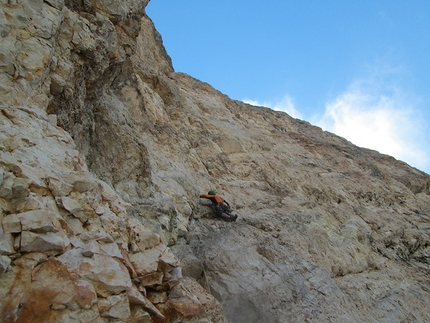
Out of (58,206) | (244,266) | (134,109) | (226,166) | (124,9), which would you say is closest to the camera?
(58,206)

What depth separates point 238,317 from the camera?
6734 millimetres

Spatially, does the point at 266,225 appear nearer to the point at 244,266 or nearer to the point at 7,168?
the point at 244,266

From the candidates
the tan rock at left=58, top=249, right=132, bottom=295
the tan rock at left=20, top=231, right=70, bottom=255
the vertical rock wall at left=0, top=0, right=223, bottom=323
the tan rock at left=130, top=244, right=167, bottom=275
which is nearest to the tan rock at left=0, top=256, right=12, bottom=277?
the vertical rock wall at left=0, top=0, right=223, bottom=323

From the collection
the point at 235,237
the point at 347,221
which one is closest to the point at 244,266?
the point at 235,237

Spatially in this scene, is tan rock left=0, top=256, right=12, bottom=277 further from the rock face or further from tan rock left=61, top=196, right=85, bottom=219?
tan rock left=61, top=196, right=85, bottom=219

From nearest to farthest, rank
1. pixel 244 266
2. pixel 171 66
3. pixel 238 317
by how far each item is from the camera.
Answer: pixel 238 317, pixel 244 266, pixel 171 66

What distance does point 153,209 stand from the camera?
7.99 m

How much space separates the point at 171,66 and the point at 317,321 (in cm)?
1850

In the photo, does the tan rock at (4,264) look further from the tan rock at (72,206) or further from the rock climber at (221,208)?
the rock climber at (221,208)

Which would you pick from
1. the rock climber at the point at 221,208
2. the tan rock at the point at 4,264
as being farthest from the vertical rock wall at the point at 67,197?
the rock climber at the point at 221,208

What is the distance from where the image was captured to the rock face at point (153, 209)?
4.17m

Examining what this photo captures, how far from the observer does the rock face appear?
13.7 ft

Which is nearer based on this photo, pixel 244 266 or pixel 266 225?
pixel 244 266

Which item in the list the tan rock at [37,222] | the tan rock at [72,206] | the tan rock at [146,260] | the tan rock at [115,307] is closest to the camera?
the tan rock at [37,222]
